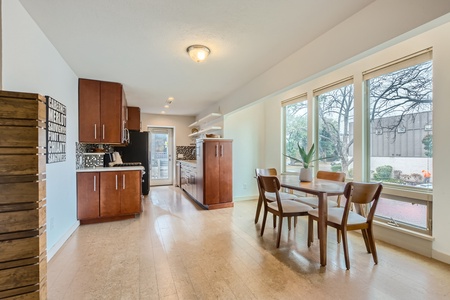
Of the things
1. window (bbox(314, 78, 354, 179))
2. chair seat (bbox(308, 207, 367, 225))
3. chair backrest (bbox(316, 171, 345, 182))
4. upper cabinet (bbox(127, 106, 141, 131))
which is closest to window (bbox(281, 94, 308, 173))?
window (bbox(314, 78, 354, 179))

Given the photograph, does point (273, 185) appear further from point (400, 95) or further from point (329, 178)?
point (400, 95)

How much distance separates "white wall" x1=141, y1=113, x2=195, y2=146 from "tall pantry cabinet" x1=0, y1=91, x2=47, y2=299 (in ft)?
18.9

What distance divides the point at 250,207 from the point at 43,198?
143 inches

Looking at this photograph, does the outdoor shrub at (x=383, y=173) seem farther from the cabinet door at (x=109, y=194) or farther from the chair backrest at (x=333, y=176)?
the cabinet door at (x=109, y=194)

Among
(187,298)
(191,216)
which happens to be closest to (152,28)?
(187,298)

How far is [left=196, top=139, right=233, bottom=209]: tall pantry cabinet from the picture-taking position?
14.0 feet

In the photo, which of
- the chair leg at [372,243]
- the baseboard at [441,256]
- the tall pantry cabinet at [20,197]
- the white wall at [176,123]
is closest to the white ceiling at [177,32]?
the tall pantry cabinet at [20,197]

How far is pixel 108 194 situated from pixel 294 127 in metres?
3.72

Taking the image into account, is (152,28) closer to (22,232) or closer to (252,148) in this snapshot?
(22,232)

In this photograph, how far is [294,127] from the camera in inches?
176

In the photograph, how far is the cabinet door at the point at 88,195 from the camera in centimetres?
338

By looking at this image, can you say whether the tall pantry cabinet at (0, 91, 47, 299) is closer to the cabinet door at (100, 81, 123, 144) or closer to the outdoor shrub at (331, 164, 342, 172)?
the cabinet door at (100, 81, 123, 144)

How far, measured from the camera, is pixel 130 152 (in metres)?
5.48

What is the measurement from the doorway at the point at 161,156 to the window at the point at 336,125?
4976 mm
